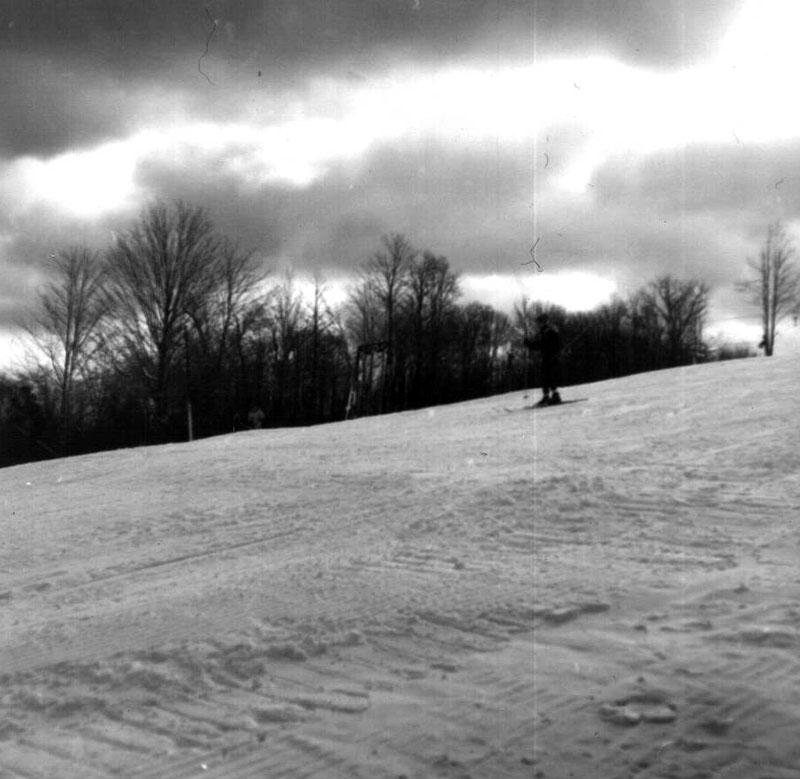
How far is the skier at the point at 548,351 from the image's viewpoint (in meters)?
19.1

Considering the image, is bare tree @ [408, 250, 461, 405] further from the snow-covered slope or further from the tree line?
the snow-covered slope

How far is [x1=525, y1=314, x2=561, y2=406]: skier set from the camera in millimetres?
19094

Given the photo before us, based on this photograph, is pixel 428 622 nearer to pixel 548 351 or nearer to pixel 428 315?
pixel 548 351

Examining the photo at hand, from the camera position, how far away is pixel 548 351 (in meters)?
19.4

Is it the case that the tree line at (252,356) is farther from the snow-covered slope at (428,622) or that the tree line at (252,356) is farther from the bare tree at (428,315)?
the snow-covered slope at (428,622)

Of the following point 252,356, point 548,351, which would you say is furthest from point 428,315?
point 548,351

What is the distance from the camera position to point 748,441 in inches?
479

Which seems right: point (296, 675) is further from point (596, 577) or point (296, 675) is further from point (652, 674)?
point (596, 577)

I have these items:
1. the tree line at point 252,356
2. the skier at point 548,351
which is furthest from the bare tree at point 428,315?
the skier at point 548,351

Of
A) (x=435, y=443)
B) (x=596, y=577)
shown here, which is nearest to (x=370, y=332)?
(x=435, y=443)

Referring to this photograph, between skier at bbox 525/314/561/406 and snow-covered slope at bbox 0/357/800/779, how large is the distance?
619 centimetres

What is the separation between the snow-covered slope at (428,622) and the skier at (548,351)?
619cm

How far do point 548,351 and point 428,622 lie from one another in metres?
13.8

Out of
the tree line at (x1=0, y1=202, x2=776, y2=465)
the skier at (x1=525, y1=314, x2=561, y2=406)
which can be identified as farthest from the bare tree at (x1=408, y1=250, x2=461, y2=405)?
the skier at (x1=525, y1=314, x2=561, y2=406)
